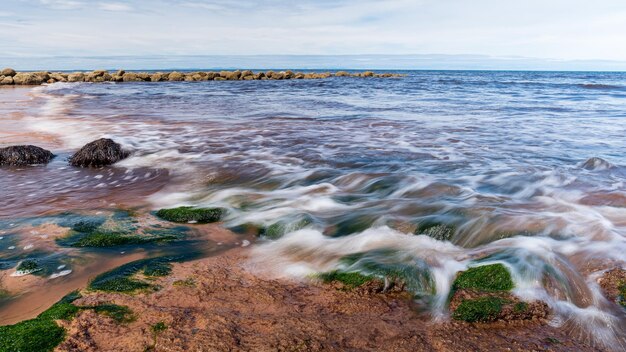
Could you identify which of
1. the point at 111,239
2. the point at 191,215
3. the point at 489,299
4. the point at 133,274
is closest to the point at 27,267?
the point at 111,239

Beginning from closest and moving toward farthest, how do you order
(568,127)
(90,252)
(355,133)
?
(90,252), (355,133), (568,127)

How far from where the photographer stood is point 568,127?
12469 millimetres

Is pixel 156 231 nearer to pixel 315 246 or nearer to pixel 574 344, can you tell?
pixel 315 246

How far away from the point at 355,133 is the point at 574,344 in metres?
8.83

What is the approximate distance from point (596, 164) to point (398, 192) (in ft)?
13.5

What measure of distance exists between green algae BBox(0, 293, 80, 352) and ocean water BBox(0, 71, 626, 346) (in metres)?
1.69

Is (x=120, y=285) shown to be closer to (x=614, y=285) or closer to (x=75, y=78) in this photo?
(x=614, y=285)

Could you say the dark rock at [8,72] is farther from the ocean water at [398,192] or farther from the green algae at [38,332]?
the green algae at [38,332]

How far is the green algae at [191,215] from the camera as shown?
16.6ft

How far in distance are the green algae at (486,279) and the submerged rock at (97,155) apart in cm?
661

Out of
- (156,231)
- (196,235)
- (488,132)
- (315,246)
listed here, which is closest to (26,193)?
(156,231)

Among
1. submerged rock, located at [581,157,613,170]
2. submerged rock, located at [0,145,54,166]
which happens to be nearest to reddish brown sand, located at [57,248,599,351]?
submerged rock, located at [581,157,613,170]

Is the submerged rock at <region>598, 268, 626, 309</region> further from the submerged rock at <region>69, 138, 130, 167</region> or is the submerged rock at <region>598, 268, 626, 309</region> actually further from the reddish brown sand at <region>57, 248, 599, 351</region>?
the submerged rock at <region>69, 138, 130, 167</region>

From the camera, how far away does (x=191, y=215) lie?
512cm
